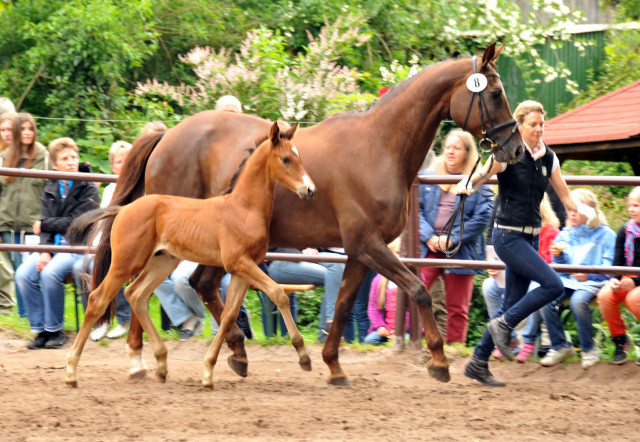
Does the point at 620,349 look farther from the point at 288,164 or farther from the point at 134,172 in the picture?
the point at 134,172

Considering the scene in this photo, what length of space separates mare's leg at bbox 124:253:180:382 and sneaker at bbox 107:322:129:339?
1.49 meters

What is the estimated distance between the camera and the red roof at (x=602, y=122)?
11.1 metres

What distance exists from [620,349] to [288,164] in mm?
2888

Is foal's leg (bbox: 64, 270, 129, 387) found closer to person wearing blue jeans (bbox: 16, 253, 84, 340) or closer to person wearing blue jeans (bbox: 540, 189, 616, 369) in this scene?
person wearing blue jeans (bbox: 16, 253, 84, 340)

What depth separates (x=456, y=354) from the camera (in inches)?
275

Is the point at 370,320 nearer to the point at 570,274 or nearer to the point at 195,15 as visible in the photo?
the point at 570,274

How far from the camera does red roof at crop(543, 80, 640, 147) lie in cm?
1112

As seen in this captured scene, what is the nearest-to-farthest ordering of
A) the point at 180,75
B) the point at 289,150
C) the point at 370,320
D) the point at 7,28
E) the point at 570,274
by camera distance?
1. the point at 289,150
2. the point at 570,274
3. the point at 370,320
4. the point at 7,28
5. the point at 180,75

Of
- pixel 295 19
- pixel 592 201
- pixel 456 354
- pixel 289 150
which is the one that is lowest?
pixel 456 354

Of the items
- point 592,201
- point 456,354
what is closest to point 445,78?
point 592,201

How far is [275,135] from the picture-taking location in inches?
222

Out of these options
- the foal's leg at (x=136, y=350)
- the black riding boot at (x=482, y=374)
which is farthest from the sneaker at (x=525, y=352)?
the foal's leg at (x=136, y=350)

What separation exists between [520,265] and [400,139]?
1155mm

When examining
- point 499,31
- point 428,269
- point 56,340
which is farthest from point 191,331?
point 499,31
